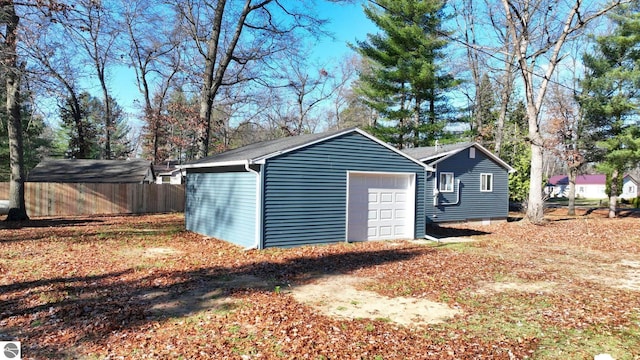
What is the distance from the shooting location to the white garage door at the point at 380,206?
12.2m

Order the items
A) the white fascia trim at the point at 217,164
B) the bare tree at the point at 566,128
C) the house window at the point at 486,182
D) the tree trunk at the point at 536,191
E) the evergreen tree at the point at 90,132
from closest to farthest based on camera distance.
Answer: the white fascia trim at the point at 217,164 < the tree trunk at the point at 536,191 < the house window at the point at 486,182 < the bare tree at the point at 566,128 < the evergreen tree at the point at 90,132

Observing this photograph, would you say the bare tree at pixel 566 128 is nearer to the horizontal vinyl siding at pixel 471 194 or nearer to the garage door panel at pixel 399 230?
the horizontal vinyl siding at pixel 471 194

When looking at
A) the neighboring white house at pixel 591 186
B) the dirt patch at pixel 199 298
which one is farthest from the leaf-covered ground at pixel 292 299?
the neighboring white house at pixel 591 186

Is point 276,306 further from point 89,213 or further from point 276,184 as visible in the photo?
point 89,213

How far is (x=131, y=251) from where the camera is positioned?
1010cm

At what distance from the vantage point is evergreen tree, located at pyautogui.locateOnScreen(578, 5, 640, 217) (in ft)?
70.0

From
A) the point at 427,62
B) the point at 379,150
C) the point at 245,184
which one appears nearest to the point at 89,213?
the point at 245,184

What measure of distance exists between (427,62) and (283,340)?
23.4 m

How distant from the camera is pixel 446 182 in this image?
18.5 meters

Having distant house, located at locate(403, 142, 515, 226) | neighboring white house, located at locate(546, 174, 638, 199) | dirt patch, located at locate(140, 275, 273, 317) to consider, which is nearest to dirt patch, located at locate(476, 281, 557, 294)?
dirt patch, located at locate(140, 275, 273, 317)

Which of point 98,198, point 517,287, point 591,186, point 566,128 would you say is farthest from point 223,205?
point 591,186

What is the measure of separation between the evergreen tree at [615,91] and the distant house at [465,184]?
6.83m

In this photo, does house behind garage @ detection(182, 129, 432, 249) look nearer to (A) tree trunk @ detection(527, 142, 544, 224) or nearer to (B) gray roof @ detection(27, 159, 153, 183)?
(A) tree trunk @ detection(527, 142, 544, 224)

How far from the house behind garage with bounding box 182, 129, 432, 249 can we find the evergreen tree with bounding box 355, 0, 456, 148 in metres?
13.6
